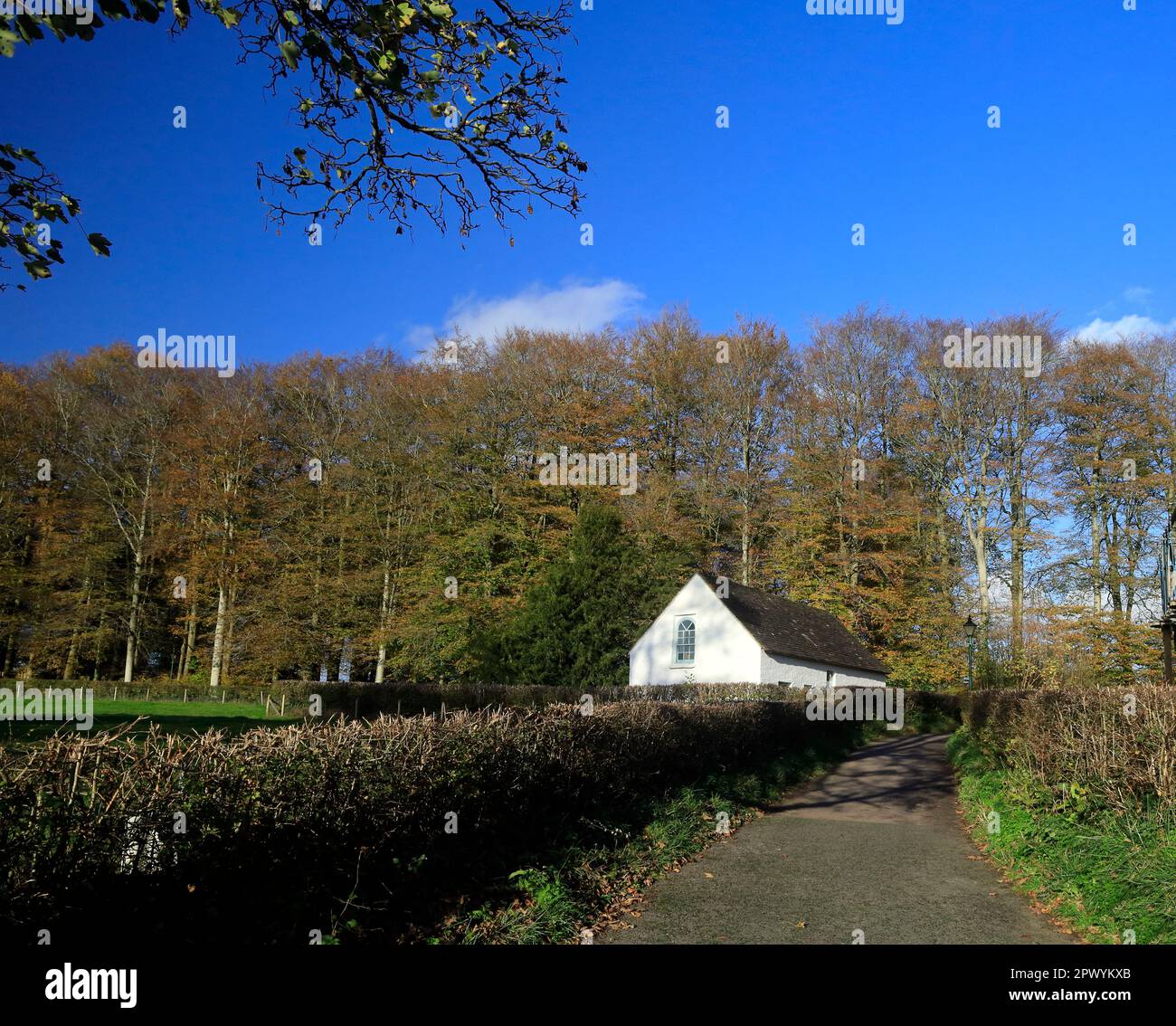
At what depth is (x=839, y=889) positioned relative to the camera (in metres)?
7.66

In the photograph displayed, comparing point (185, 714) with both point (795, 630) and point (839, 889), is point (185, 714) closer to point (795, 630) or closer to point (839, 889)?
point (795, 630)

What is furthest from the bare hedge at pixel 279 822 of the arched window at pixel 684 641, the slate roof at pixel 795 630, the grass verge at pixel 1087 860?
the arched window at pixel 684 641

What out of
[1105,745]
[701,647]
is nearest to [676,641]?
[701,647]

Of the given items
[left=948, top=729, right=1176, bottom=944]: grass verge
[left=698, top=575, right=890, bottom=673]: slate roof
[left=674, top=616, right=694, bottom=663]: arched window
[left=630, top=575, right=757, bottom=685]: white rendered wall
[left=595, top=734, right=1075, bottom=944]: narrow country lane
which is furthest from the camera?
[left=674, top=616, right=694, bottom=663]: arched window

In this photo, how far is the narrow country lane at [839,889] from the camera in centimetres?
627

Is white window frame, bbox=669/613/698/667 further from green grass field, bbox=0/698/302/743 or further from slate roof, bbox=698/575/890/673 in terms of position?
green grass field, bbox=0/698/302/743

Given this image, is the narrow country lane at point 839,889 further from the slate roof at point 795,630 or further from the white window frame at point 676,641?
the white window frame at point 676,641

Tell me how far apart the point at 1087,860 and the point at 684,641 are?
23.0 meters

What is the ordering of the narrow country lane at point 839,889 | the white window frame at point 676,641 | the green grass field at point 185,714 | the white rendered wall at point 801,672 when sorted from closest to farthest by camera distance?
the narrow country lane at point 839,889 → the green grass field at point 185,714 → the white rendered wall at point 801,672 → the white window frame at point 676,641

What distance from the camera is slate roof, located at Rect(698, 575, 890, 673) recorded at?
28.4 m

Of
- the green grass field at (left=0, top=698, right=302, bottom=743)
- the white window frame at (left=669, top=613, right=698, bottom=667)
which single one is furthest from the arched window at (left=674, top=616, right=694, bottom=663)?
the green grass field at (left=0, top=698, right=302, bottom=743)

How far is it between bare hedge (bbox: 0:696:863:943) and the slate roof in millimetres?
20474

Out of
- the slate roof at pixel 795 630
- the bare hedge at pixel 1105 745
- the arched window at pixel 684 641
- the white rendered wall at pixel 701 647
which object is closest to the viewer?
the bare hedge at pixel 1105 745
